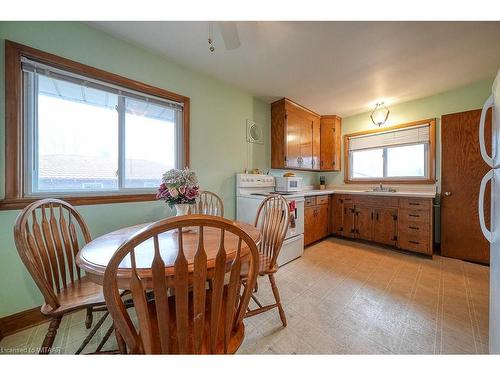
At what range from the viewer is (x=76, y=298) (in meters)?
1.00

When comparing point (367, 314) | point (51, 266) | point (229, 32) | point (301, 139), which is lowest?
point (367, 314)

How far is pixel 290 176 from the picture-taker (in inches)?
121

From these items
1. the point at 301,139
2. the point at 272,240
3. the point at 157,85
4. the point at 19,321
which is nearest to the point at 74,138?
the point at 157,85

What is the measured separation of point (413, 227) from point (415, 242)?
204 mm

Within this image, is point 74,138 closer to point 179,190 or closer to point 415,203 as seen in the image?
point 179,190

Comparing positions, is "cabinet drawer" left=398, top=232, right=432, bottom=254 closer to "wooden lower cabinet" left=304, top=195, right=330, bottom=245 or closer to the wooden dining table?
"wooden lower cabinet" left=304, top=195, right=330, bottom=245

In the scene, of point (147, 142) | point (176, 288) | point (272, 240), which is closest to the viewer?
point (176, 288)

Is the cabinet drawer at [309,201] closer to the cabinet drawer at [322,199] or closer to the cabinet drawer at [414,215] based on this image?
the cabinet drawer at [322,199]

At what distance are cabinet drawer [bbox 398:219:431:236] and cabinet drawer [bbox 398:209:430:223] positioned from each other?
0.13 ft

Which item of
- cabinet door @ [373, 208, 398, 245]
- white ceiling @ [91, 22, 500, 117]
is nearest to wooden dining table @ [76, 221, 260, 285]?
white ceiling @ [91, 22, 500, 117]

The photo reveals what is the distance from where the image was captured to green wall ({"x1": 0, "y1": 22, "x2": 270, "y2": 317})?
1.34 metres
